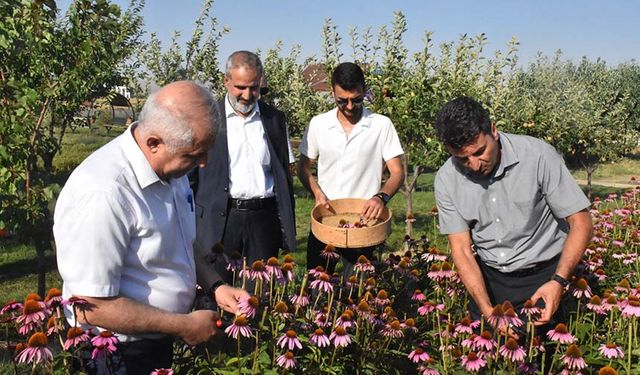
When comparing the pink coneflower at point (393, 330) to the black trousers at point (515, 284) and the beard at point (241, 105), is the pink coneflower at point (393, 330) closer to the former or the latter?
the black trousers at point (515, 284)

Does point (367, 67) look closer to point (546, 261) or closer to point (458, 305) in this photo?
point (458, 305)

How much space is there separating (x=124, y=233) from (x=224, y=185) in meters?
1.87

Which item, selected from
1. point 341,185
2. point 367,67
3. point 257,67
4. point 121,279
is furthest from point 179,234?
point 367,67

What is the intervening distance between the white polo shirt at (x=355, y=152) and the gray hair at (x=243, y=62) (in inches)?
28.2

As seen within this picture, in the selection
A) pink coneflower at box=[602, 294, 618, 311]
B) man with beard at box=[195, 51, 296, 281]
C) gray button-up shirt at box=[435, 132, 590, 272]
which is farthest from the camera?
man with beard at box=[195, 51, 296, 281]

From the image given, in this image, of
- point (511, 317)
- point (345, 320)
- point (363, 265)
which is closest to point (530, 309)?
point (511, 317)

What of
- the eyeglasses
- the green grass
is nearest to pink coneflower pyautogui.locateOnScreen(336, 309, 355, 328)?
the eyeglasses

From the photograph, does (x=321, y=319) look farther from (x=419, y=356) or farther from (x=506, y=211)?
(x=506, y=211)

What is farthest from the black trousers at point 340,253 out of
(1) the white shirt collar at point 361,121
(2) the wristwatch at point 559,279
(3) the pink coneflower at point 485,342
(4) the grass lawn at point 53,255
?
(3) the pink coneflower at point 485,342

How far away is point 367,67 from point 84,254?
6671 millimetres

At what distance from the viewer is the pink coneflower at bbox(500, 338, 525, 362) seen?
235 cm

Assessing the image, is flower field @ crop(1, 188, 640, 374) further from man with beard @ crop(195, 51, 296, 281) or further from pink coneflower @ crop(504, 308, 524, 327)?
man with beard @ crop(195, 51, 296, 281)

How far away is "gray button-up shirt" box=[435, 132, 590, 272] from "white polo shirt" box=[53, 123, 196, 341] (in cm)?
137

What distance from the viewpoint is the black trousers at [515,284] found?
298 centimetres
